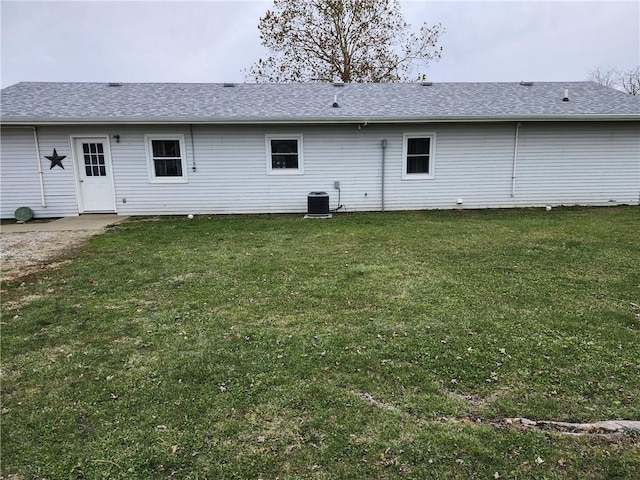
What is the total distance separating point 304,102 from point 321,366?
10.1 meters

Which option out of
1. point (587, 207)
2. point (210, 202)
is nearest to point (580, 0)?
point (587, 207)

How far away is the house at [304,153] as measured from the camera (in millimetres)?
10492

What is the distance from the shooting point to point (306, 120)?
10430mm

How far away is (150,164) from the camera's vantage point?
35.5 ft

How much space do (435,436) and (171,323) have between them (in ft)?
8.75

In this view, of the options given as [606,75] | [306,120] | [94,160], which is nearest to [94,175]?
[94,160]

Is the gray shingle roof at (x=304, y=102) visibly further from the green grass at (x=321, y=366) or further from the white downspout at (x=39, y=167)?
the green grass at (x=321, y=366)

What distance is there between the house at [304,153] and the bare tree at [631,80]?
2066 centimetres

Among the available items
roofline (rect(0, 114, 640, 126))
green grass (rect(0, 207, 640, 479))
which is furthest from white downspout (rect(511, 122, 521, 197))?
green grass (rect(0, 207, 640, 479))

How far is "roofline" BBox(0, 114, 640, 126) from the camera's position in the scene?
993 centimetres

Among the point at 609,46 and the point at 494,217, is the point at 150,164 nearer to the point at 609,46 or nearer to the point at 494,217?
the point at 494,217

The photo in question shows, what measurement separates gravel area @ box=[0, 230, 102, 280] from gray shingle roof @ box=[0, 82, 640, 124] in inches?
126

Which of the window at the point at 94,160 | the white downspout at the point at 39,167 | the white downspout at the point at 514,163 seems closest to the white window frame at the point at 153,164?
the window at the point at 94,160

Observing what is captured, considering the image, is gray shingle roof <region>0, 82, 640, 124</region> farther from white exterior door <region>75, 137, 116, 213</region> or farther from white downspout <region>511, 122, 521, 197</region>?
white exterior door <region>75, 137, 116, 213</region>
